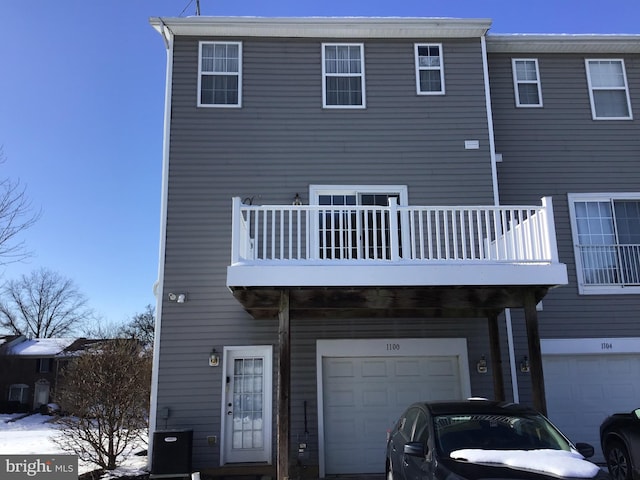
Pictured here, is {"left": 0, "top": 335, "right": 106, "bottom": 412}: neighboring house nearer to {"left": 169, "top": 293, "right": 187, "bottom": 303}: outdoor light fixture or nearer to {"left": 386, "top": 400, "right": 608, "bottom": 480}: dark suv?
{"left": 169, "top": 293, "right": 187, "bottom": 303}: outdoor light fixture

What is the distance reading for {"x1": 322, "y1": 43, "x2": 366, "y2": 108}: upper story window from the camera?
10.4 metres

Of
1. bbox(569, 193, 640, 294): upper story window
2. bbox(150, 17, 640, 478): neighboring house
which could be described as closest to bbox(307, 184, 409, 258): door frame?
bbox(150, 17, 640, 478): neighboring house

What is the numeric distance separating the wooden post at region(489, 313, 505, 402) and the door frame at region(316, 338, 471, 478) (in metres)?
0.53

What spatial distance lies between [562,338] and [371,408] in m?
3.83

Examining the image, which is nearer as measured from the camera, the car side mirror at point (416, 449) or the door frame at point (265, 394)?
the car side mirror at point (416, 449)

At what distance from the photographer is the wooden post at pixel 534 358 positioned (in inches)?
290

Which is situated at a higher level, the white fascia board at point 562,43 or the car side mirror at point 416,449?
the white fascia board at point 562,43

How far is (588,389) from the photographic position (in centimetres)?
979

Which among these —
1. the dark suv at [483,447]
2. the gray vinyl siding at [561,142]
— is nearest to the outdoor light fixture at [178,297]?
the dark suv at [483,447]

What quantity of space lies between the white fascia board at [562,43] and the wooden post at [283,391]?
732 centimetres

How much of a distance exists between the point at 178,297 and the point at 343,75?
5.37 metres

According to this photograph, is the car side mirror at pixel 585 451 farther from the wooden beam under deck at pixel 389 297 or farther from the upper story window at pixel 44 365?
the upper story window at pixel 44 365

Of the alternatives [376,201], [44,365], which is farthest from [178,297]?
[44,365]

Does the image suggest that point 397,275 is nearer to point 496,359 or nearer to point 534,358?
point 534,358
